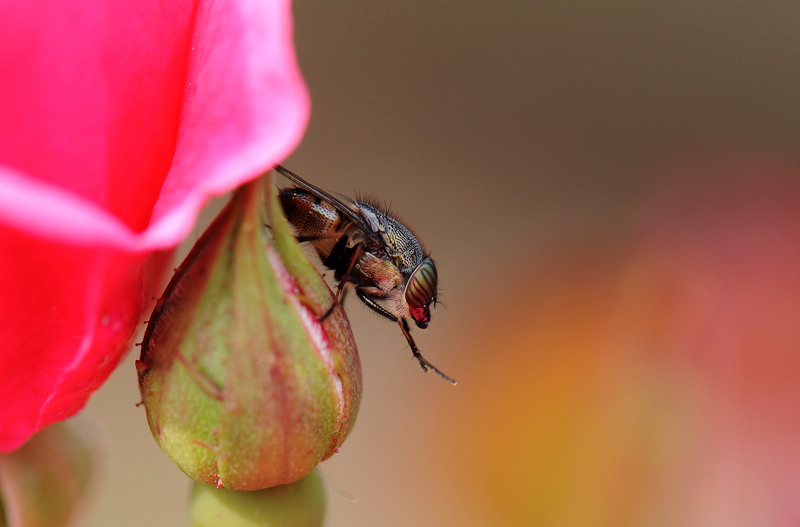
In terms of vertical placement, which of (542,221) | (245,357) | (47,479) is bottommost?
(542,221)

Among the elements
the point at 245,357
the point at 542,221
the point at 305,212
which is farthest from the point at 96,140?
the point at 542,221

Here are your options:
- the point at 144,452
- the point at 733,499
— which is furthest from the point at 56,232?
the point at 144,452

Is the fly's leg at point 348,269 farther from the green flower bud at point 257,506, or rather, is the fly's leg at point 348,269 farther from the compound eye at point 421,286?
the green flower bud at point 257,506

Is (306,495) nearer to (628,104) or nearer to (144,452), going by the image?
(144,452)

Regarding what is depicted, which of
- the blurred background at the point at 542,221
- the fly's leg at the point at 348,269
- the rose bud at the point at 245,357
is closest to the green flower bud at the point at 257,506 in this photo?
the rose bud at the point at 245,357

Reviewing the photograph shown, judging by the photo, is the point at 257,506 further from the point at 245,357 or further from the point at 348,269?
the point at 348,269
